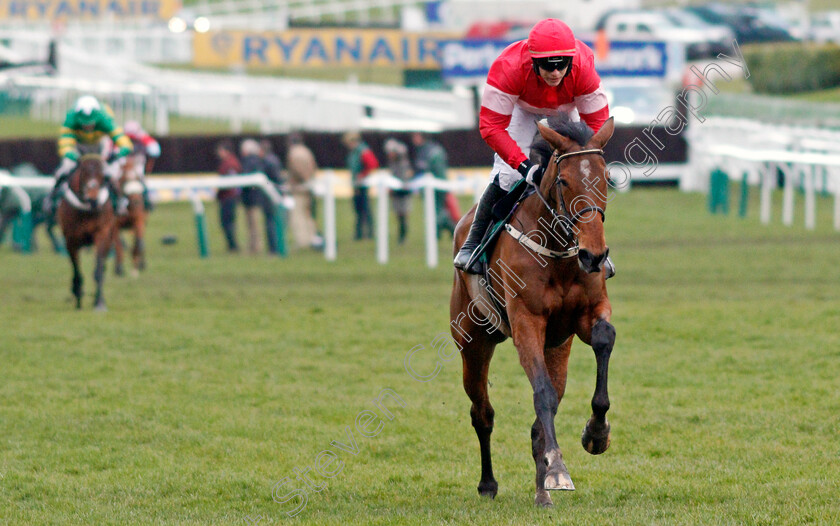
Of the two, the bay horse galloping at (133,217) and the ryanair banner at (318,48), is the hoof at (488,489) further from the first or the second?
the ryanair banner at (318,48)

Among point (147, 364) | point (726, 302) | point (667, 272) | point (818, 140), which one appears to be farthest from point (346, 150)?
point (147, 364)

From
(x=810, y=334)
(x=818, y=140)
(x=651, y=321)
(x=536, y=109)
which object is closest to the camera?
(x=536, y=109)

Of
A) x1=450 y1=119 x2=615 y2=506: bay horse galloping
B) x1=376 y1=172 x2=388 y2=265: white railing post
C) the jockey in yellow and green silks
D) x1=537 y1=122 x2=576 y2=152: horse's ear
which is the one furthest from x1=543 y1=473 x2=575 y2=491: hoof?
x1=376 y1=172 x2=388 y2=265: white railing post

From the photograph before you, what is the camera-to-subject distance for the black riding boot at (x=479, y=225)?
5.86 metres

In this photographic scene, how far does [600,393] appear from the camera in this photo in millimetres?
5035

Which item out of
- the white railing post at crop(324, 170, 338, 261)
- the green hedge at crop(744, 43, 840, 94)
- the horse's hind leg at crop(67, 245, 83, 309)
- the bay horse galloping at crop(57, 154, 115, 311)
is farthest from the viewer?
the green hedge at crop(744, 43, 840, 94)

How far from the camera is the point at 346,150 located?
950 inches

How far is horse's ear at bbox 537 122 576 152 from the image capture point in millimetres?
5020

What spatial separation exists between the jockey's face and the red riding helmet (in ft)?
0.32

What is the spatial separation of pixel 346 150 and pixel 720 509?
1959 cm

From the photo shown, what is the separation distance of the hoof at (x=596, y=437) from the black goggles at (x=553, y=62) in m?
1.62

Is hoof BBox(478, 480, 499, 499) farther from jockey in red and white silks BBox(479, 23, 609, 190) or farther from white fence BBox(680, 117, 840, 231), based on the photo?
white fence BBox(680, 117, 840, 231)

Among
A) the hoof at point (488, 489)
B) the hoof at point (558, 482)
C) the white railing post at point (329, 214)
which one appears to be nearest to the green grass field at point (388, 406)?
the hoof at point (488, 489)

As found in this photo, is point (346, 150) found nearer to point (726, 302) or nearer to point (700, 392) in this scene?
point (726, 302)
